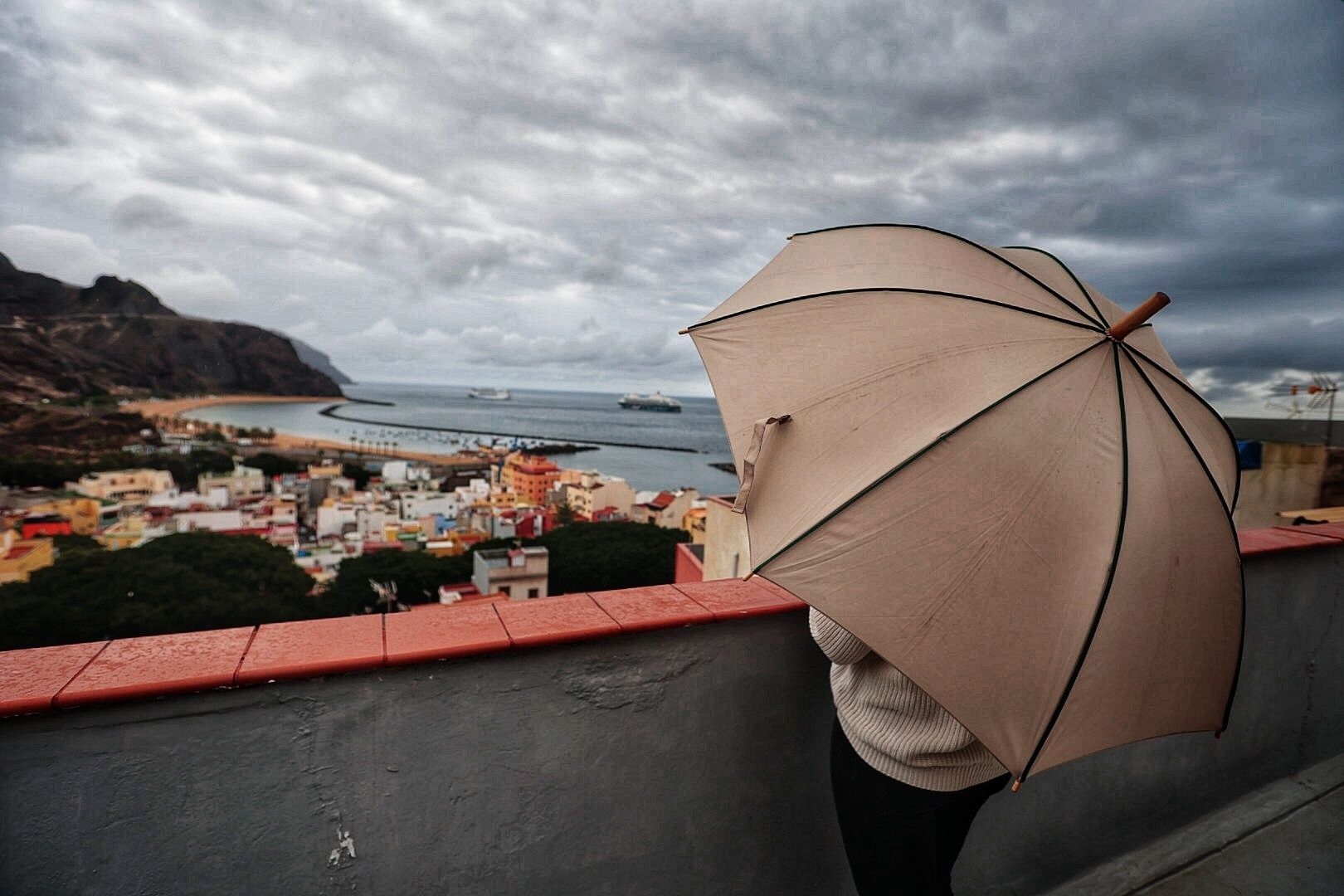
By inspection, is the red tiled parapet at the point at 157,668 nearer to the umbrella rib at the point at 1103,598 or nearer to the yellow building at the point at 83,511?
the umbrella rib at the point at 1103,598

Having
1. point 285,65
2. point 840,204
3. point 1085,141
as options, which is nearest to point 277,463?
point 285,65

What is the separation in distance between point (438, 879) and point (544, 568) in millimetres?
19765

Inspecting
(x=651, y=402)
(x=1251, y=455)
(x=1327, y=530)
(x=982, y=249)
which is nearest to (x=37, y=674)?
(x=982, y=249)

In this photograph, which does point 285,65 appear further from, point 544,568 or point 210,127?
point 544,568

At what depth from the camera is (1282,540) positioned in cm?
215

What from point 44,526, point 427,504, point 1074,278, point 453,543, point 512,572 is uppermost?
point 1074,278

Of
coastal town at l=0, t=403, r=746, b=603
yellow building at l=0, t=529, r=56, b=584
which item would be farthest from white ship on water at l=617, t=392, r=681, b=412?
yellow building at l=0, t=529, r=56, b=584

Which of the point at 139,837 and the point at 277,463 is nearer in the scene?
the point at 139,837

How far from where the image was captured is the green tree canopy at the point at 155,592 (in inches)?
770

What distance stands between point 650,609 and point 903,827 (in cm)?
58

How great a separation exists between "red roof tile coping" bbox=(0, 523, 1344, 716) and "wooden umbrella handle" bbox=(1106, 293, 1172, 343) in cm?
63

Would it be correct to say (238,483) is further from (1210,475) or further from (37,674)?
(1210,475)

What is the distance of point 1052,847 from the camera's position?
1874mm

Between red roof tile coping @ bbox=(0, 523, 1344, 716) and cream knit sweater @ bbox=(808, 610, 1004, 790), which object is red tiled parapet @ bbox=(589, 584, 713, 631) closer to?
red roof tile coping @ bbox=(0, 523, 1344, 716)
